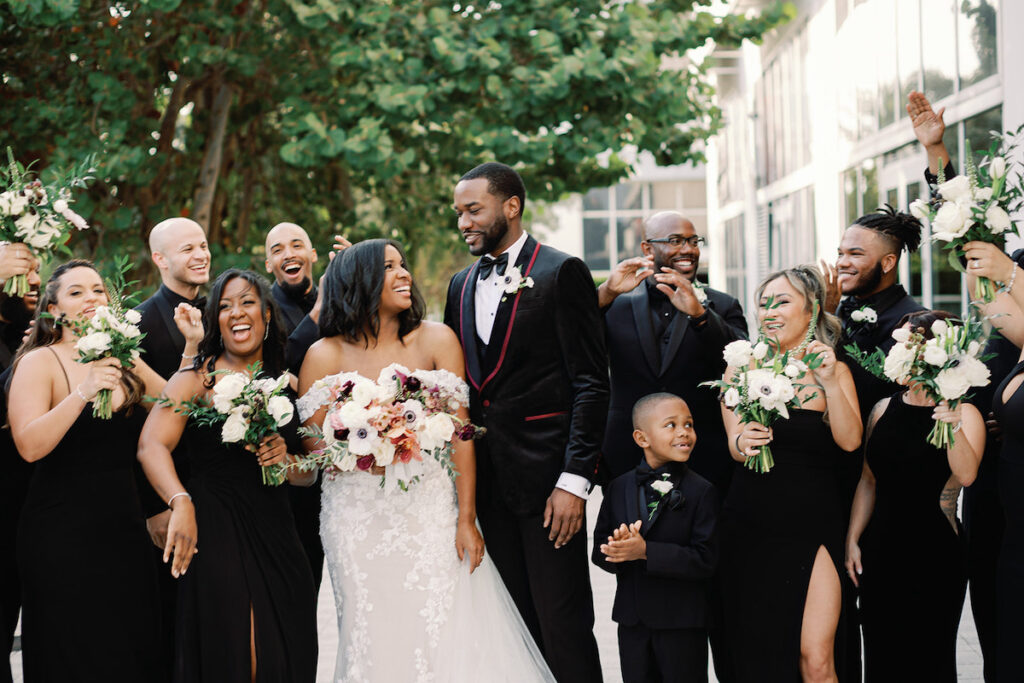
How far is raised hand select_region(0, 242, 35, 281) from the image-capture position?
191 inches

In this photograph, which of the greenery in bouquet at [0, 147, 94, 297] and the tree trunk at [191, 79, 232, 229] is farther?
the tree trunk at [191, 79, 232, 229]

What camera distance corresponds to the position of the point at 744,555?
4848 mm

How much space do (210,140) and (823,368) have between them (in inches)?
336

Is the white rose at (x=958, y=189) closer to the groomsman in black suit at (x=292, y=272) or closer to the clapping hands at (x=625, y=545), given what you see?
the clapping hands at (x=625, y=545)

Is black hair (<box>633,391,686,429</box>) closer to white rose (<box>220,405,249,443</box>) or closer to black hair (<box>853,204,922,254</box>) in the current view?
black hair (<box>853,204,922,254</box>)

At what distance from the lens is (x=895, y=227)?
5496 mm

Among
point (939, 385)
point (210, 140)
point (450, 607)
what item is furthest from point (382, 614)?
point (210, 140)

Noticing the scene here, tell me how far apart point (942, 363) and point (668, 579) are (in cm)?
150

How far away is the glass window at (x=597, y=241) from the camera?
43938mm

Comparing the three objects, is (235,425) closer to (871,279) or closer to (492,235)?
(492,235)

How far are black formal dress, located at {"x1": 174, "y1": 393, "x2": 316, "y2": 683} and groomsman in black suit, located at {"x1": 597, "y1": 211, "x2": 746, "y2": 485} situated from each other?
1638 millimetres

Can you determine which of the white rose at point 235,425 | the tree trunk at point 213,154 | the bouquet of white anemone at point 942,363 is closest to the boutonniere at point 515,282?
the white rose at point 235,425

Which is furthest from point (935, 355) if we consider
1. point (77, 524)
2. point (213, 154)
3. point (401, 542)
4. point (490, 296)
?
point (213, 154)

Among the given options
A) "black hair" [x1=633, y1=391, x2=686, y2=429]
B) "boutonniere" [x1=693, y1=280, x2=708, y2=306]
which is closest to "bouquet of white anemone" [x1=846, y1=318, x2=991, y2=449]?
"black hair" [x1=633, y1=391, x2=686, y2=429]
